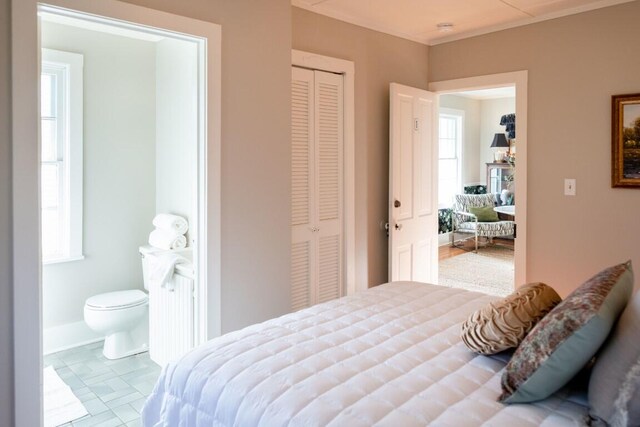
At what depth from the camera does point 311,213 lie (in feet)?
11.3

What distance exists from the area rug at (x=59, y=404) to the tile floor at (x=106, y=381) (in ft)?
0.12

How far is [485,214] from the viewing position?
770 cm

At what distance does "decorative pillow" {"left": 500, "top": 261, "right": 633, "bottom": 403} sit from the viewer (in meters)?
1.32

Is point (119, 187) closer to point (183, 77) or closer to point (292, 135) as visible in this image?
point (183, 77)

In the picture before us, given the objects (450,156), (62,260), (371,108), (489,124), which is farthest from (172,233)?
(489,124)

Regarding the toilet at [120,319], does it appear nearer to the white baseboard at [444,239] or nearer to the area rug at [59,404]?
the area rug at [59,404]

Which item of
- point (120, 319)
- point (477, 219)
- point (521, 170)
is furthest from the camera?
point (477, 219)

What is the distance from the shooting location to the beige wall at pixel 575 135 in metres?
3.22

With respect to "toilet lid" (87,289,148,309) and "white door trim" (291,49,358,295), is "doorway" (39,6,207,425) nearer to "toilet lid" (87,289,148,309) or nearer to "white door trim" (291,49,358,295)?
"toilet lid" (87,289,148,309)

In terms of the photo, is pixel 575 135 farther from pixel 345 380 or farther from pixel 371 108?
pixel 345 380

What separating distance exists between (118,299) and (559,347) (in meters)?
3.11

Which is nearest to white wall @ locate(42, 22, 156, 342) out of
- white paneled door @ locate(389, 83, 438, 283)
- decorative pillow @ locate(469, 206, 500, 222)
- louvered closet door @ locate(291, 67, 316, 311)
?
louvered closet door @ locate(291, 67, 316, 311)

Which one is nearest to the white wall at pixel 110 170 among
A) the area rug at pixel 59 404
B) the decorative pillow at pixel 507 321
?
the area rug at pixel 59 404

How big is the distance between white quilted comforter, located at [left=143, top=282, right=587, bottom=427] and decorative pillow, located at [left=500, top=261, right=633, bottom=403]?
6 cm
